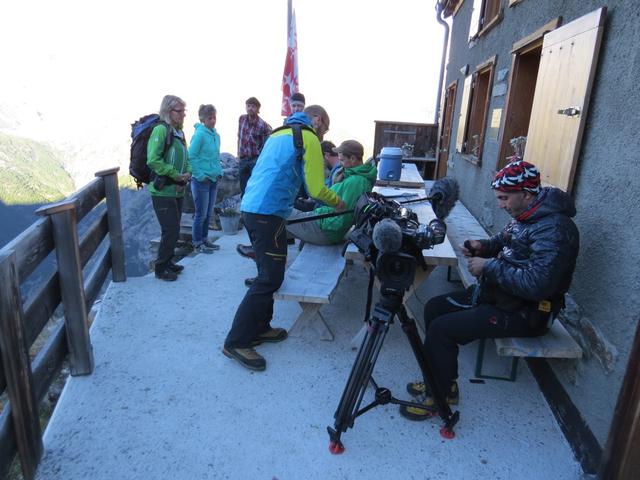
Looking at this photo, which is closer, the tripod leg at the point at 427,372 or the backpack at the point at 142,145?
the tripod leg at the point at 427,372

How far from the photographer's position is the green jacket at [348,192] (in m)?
3.61

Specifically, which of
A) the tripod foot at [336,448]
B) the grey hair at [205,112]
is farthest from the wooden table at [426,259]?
the grey hair at [205,112]

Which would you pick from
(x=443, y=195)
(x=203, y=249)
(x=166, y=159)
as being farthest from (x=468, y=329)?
(x=203, y=249)

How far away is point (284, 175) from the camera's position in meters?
2.92

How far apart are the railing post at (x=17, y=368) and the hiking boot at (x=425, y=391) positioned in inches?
80.6

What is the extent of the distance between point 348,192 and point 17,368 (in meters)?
2.51

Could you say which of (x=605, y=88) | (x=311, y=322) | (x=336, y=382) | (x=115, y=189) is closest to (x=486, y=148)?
(x=605, y=88)

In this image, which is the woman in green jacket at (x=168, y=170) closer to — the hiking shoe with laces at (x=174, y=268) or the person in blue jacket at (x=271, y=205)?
the hiking shoe with laces at (x=174, y=268)

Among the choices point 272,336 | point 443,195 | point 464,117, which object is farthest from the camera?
point 464,117

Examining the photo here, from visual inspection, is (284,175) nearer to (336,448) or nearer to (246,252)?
(336,448)

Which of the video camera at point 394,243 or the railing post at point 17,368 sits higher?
the video camera at point 394,243

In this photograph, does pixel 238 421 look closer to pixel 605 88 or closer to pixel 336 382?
pixel 336 382

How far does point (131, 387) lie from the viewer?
2809 millimetres

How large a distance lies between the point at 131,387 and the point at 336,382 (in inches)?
52.6
